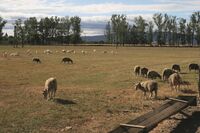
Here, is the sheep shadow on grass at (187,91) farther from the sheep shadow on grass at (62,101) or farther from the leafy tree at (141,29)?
the leafy tree at (141,29)

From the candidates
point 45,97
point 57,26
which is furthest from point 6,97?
point 57,26

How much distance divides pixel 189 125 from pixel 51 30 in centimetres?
16543

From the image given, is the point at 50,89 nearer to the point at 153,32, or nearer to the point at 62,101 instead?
the point at 62,101

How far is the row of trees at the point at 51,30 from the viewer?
169 m

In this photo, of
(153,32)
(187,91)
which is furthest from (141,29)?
(187,91)

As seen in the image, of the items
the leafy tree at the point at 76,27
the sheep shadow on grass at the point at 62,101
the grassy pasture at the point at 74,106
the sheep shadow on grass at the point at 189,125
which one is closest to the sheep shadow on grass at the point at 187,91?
the grassy pasture at the point at 74,106

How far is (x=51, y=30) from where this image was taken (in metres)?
179

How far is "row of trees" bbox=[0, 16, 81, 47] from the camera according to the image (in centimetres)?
16900

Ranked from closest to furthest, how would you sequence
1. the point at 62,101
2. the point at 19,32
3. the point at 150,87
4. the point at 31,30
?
the point at 62,101
the point at 150,87
the point at 19,32
the point at 31,30

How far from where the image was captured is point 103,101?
2098cm

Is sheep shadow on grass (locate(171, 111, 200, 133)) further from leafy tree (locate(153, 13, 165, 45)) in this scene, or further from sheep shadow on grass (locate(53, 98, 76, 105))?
leafy tree (locate(153, 13, 165, 45))

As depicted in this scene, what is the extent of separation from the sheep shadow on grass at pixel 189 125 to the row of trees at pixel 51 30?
147 metres

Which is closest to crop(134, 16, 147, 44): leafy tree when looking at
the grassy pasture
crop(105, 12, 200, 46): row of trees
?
crop(105, 12, 200, 46): row of trees

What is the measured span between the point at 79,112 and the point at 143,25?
16146 centimetres
